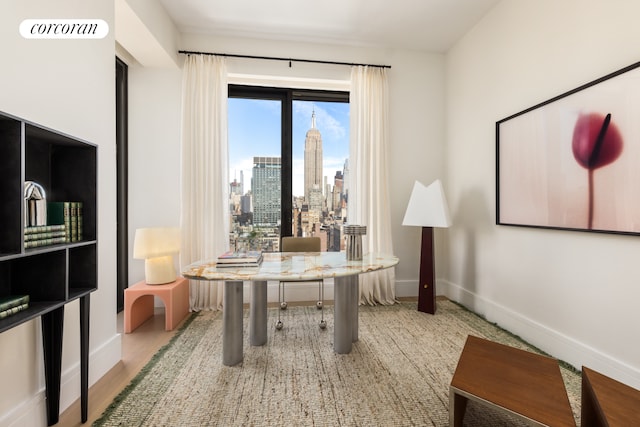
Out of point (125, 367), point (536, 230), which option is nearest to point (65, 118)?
point (125, 367)

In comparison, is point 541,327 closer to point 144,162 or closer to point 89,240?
point 89,240

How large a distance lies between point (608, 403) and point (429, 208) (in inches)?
81.8

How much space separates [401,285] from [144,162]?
338 cm

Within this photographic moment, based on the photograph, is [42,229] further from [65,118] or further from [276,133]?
[276,133]

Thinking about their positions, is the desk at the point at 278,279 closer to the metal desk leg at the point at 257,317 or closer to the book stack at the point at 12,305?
the metal desk leg at the point at 257,317

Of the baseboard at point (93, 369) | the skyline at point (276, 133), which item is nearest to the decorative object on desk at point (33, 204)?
the baseboard at point (93, 369)

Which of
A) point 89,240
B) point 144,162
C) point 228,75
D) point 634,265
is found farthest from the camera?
point 228,75

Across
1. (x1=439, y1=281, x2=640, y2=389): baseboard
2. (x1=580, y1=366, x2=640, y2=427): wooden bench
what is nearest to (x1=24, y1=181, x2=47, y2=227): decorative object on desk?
(x1=580, y1=366, x2=640, y2=427): wooden bench

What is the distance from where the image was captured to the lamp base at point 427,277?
3.10 meters

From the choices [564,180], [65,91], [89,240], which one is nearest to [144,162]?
[65,91]

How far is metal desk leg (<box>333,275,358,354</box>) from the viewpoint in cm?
223

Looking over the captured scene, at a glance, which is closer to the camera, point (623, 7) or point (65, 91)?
point (65, 91)

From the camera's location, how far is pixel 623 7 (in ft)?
5.83

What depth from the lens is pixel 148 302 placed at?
2.99m
